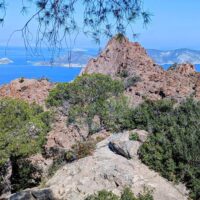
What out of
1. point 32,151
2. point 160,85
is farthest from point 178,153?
point 160,85

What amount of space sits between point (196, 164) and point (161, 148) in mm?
1189

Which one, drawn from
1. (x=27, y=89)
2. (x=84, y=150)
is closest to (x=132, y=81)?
(x=27, y=89)

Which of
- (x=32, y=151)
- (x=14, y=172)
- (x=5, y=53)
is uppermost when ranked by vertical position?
(x=5, y=53)

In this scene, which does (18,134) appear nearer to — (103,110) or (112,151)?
(112,151)

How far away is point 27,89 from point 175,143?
26.6 m

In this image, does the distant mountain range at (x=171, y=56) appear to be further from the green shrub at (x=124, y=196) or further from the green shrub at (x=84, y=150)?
the green shrub at (x=124, y=196)

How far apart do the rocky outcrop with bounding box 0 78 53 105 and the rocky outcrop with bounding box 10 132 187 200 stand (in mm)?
22027

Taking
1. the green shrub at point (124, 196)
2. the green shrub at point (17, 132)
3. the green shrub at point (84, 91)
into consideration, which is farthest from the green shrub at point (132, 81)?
the green shrub at point (124, 196)

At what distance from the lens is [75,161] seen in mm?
15812

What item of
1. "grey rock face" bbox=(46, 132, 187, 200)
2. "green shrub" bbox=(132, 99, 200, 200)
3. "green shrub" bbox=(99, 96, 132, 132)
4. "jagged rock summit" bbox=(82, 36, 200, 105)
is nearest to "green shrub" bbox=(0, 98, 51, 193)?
"grey rock face" bbox=(46, 132, 187, 200)

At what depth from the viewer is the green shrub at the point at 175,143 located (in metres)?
13.6

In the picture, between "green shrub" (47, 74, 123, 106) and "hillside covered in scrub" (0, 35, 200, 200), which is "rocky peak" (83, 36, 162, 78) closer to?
"green shrub" (47, 74, 123, 106)

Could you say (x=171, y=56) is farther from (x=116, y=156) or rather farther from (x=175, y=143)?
(x=175, y=143)

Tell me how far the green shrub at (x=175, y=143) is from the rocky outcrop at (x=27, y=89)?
2170 centimetres
